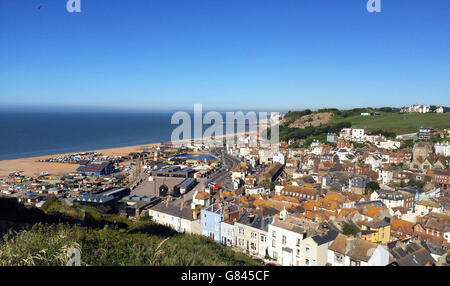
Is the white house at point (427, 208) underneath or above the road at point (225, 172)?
above

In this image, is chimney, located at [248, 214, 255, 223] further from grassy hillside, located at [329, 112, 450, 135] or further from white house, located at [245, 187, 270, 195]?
grassy hillside, located at [329, 112, 450, 135]

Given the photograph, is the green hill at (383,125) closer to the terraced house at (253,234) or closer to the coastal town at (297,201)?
the coastal town at (297,201)

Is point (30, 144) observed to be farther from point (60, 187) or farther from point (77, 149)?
point (60, 187)

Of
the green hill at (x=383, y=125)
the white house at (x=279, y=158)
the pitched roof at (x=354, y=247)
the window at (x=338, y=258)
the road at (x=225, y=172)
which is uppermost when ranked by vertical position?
the green hill at (x=383, y=125)

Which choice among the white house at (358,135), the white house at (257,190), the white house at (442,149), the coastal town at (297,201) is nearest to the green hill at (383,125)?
the white house at (358,135)

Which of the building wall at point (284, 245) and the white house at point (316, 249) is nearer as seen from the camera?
the white house at point (316, 249)

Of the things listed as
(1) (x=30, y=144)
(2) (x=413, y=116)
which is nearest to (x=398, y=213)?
(2) (x=413, y=116)
